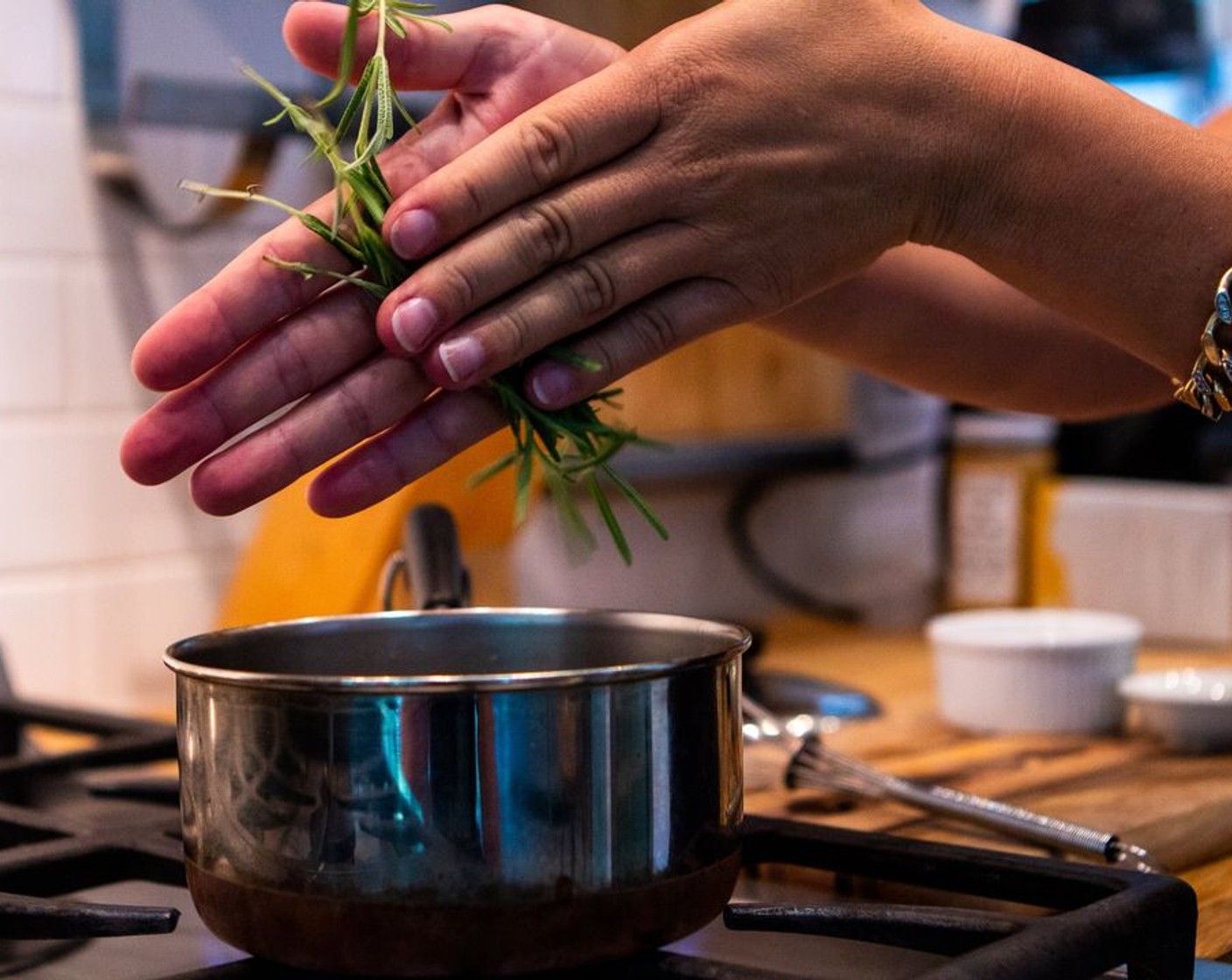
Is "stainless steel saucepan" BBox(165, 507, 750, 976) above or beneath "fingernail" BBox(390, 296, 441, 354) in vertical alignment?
beneath

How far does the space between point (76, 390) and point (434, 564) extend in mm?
563

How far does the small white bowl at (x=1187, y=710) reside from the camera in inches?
37.0

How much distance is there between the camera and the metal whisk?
70 cm

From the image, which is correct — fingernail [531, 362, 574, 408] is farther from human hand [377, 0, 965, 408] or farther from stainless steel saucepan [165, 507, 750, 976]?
stainless steel saucepan [165, 507, 750, 976]

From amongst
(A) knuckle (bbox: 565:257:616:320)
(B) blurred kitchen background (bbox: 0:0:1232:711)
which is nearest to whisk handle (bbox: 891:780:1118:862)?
(A) knuckle (bbox: 565:257:616:320)

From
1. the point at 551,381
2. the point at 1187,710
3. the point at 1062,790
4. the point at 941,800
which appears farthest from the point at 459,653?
the point at 1187,710

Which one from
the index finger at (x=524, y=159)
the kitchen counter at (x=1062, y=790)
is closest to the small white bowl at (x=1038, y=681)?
the kitchen counter at (x=1062, y=790)

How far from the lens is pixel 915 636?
5.45 feet

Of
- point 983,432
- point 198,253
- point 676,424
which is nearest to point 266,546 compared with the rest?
point 198,253

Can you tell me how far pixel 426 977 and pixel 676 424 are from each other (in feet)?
3.62

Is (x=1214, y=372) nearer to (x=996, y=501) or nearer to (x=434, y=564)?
(x=434, y=564)

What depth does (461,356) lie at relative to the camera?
57 cm

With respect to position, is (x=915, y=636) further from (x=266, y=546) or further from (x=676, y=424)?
(x=266, y=546)

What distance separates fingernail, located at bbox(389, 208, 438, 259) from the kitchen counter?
346mm
